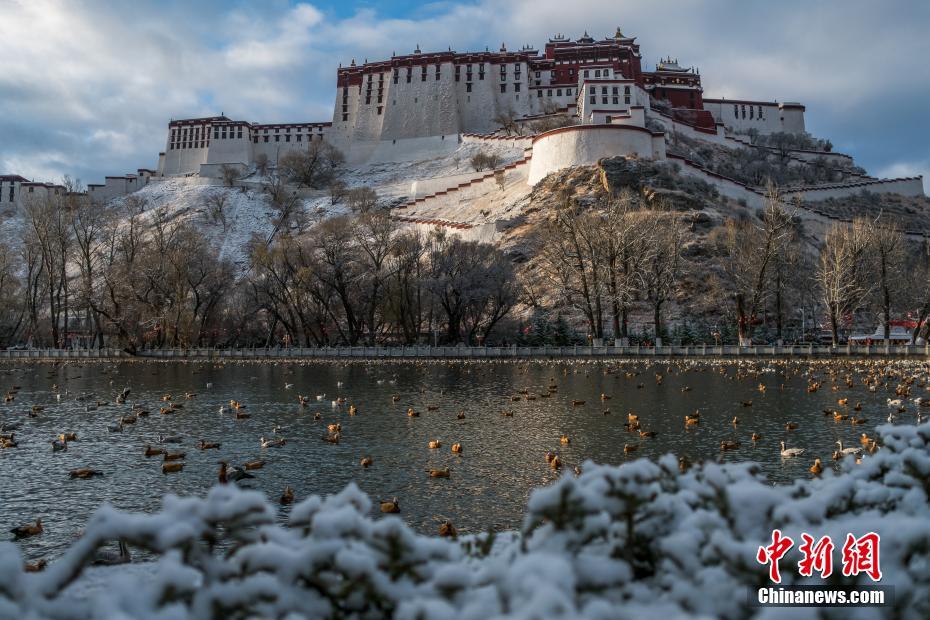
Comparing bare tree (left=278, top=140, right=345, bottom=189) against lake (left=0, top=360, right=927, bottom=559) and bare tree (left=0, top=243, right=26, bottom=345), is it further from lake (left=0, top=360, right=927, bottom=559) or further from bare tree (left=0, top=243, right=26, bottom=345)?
lake (left=0, top=360, right=927, bottom=559)

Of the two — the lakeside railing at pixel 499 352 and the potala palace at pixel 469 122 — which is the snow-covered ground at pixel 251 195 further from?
the lakeside railing at pixel 499 352

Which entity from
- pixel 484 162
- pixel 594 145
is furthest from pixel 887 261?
pixel 484 162

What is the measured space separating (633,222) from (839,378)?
2722 centimetres

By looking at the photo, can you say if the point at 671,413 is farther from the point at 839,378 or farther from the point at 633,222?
the point at 633,222

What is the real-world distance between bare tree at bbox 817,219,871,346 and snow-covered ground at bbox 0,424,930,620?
4652 cm

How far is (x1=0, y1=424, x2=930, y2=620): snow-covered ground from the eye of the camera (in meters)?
3.21

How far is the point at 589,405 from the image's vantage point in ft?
74.0

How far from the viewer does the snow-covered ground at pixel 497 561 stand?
321cm

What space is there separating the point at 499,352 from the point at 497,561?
1759 inches

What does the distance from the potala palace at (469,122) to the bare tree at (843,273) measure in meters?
40.2

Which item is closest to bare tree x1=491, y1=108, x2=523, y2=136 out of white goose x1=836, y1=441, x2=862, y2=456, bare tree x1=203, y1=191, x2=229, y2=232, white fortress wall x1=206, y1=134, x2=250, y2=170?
white fortress wall x1=206, y1=134, x2=250, y2=170

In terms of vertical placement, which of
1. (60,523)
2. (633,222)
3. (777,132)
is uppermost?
(777,132)

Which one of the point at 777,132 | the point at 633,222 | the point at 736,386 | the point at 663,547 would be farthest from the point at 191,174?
the point at 663,547

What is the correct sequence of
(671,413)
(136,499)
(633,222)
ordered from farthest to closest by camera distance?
1. (633,222)
2. (671,413)
3. (136,499)
